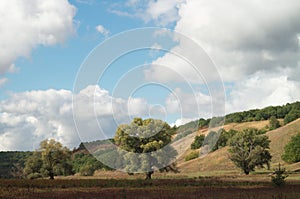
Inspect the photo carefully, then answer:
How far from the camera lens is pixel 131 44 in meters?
36.4

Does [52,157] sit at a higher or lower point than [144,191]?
higher

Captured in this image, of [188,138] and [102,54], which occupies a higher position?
[102,54]

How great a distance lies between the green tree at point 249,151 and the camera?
80188 mm

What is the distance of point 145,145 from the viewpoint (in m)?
55.8

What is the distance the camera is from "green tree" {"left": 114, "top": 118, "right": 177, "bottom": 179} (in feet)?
181

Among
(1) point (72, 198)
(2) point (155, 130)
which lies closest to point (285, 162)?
(2) point (155, 130)

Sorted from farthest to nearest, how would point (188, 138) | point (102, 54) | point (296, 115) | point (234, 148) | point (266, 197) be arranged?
point (296, 115)
point (234, 148)
point (188, 138)
point (102, 54)
point (266, 197)

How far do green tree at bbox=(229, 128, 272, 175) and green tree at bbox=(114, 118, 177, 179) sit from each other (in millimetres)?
29978

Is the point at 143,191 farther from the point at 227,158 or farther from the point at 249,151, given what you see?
the point at 227,158

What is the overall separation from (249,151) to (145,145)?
40.3 m

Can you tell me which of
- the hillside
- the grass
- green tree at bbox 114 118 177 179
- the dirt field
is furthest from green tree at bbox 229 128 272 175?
the dirt field

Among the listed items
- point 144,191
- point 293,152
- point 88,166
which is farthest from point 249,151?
point 144,191

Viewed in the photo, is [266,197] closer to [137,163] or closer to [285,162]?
[137,163]

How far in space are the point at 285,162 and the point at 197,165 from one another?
34.5 meters
